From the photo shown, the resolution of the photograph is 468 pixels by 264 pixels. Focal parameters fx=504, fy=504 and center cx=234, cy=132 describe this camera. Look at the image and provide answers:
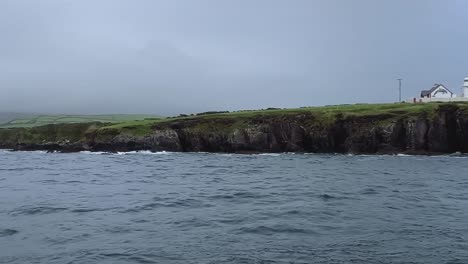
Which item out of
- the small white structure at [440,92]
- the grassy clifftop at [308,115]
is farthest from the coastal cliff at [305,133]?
the small white structure at [440,92]

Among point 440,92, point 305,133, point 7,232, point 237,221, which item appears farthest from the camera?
point 440,92

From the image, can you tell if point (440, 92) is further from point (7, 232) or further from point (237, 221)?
point (7, 232)

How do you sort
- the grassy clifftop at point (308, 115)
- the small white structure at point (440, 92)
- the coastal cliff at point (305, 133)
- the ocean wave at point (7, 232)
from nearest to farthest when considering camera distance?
the ocean wave at point (7, 232), the coastal cliff at point (305, 133), the grassy clifftop at point (308, 115), the small white structure at point (440, 92)

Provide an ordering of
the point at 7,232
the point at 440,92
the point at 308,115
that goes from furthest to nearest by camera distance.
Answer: the point at 440,92, the point at 308,115, the point at 7,232

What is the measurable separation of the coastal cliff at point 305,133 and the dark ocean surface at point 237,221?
169 feet

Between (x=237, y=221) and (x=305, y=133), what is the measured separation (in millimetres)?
76397

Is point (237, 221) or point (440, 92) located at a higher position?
point (440, 92)

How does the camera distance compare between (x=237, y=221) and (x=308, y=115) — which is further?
(x=308, y=115)

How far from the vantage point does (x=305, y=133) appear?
327 ft

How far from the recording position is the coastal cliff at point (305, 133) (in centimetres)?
9225

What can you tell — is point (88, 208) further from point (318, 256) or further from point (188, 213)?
point (318, 256)

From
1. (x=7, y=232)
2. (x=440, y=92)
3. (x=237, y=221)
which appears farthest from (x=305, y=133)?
(x=7, y=232)

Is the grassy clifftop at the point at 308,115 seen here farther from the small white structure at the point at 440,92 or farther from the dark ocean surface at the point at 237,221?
the dark ocean surface at the point at 237,221

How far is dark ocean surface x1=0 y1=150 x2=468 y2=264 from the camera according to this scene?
60.5ft
